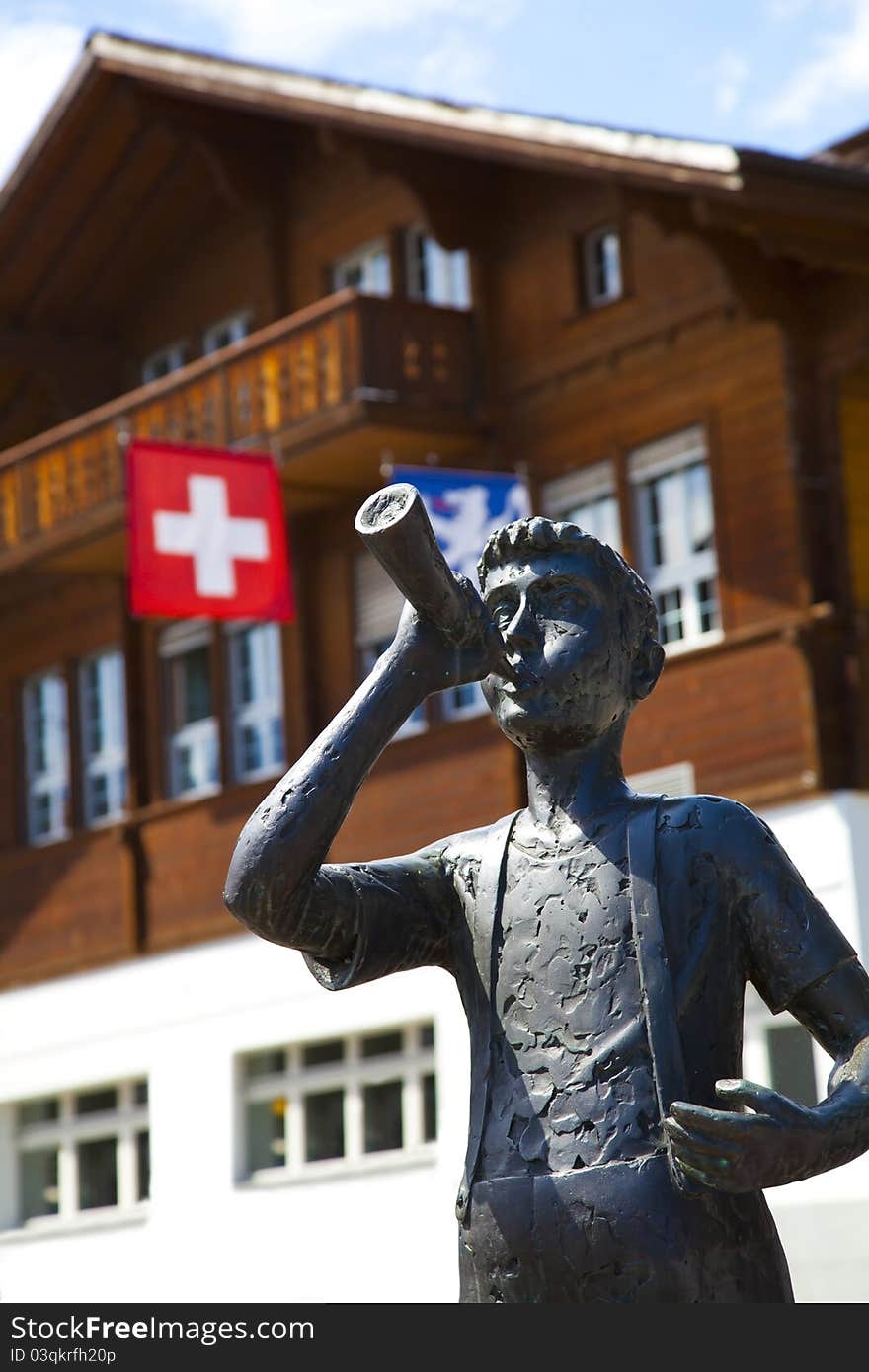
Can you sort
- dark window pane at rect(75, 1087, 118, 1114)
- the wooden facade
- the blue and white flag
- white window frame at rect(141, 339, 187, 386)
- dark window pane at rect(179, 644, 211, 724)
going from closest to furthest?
the blue and white flag → the wooden facade → dark window pane at rect(75, 1087, 118, 1114) → dark window pane at rect(179, 644, 211, 724) → white window frame at rect(141, 339, 187, 386)

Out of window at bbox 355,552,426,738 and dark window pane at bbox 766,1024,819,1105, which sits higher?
window at bbox 355,552,426,738

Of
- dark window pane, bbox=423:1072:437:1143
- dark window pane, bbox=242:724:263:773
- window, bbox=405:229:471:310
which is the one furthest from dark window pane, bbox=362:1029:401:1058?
window, bbox=405:229:471:310

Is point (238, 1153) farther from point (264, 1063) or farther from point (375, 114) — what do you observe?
point (375, 114)

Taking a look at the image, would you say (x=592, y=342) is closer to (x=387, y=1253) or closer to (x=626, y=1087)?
(x=387, y=1253)

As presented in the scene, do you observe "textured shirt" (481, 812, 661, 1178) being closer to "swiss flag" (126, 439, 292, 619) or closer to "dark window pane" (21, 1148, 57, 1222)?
"swiss flag" (126, 439, 292, 619)

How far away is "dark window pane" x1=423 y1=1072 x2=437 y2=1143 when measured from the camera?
18.7 m

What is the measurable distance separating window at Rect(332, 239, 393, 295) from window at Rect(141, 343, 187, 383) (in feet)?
7.38

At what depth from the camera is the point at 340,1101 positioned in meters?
19.7

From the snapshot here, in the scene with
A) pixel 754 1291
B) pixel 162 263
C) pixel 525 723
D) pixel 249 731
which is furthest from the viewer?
pixel 162 263

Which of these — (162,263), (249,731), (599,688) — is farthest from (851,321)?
(599,688)

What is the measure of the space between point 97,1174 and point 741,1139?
1890 centimetres

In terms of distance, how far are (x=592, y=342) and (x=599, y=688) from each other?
14942mm

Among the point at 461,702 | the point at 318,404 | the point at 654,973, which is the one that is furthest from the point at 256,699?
the point at 654,973

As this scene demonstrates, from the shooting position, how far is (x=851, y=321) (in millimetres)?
16750
